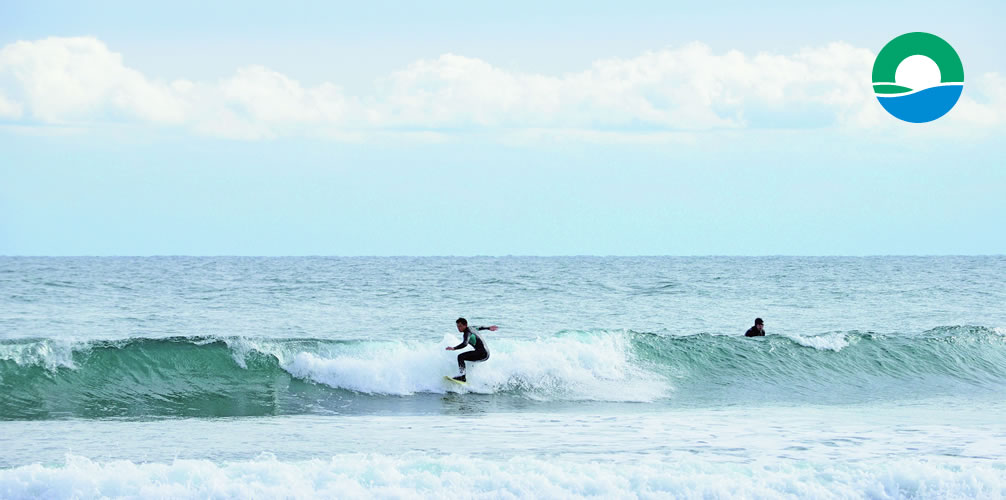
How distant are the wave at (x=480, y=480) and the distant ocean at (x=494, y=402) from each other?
27mm

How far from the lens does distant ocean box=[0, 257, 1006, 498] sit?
9742 mm

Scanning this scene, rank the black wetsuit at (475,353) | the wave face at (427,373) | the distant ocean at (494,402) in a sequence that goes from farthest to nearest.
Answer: the black wetsuit at (475,353) < the wave face at (427,373) < the distant ocean at (494,402)

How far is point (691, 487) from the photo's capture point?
9656 mm

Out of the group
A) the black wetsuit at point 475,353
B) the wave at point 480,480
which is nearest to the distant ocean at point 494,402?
the wave at point 480,480

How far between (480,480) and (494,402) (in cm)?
693

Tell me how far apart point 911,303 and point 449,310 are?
1877cm

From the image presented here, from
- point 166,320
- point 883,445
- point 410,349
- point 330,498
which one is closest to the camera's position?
point 330,498

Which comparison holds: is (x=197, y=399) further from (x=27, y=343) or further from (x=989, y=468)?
(x=989, y=468)

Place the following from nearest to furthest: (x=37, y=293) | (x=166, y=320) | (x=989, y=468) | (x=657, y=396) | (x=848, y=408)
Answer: (x=989, y=468) → (x=848, y=408) → (x=657, y=396) → (x=166, y=320) → (x=37, y=293)

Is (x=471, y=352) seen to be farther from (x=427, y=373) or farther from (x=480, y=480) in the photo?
(x=480, y=480)

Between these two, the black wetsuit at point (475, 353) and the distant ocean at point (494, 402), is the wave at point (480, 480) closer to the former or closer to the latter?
the distant ocean at point (494, 402)

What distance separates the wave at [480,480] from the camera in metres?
9.38

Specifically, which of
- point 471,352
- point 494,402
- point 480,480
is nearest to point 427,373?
point 471,352

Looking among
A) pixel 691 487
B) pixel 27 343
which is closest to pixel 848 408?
pixel 691 487
